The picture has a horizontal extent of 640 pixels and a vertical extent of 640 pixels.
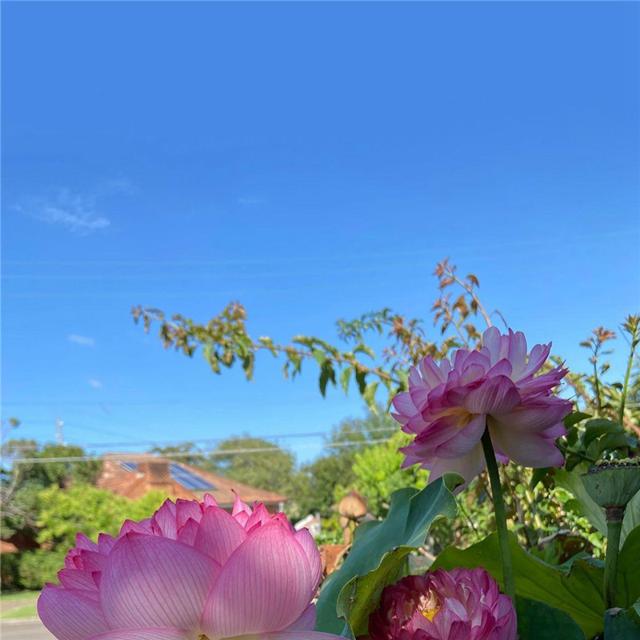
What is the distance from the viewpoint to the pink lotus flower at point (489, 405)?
362 mm

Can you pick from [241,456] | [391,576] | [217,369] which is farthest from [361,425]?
[391,576]

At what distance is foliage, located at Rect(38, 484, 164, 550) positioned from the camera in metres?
13.8

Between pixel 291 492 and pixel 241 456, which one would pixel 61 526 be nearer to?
pixel 291 492

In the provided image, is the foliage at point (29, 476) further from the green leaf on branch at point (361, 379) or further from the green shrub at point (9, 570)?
the green leaf on branch at point (361, 379)

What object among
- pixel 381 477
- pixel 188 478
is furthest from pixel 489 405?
pixel 188 478

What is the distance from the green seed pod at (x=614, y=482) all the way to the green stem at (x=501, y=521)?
46 millimetres

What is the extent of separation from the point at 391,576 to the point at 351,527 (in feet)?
3.40

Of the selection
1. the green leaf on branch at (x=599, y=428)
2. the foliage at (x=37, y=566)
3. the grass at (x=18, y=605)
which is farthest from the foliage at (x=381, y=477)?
the foliage at (x=37, y=566)

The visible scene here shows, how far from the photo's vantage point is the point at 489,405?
1.19 feet

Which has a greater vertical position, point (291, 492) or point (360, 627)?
point (360, 627)

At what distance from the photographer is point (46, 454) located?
61.1 feet

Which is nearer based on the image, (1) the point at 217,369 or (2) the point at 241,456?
(1) the point at 217,369

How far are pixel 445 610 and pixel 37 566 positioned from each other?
16.2 metres

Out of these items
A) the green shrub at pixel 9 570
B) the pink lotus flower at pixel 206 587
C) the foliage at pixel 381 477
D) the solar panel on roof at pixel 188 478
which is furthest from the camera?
the solar panel on roof at pixel 188 478
